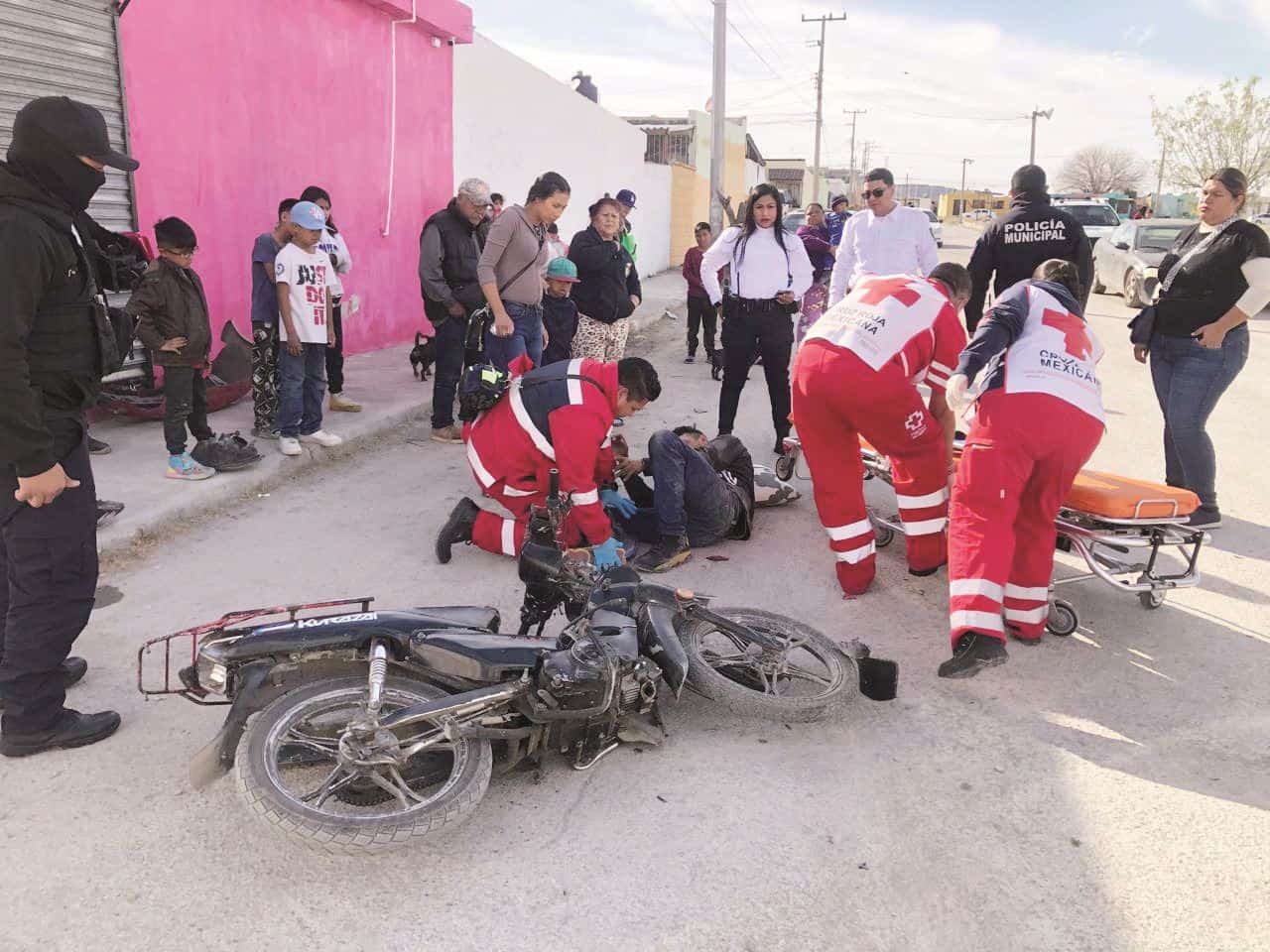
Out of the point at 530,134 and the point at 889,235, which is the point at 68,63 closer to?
the point at 889,235

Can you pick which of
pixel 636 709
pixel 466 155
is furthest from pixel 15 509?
pixel 466 155

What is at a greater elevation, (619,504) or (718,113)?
(718,113)

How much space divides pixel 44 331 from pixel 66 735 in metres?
1.27

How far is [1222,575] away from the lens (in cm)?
471

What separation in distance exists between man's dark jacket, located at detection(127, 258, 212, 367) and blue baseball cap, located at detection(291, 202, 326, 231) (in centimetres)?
76

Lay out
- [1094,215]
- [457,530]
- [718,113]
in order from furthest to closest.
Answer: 1. [1094,215]
2. [718,113]
3. [457,530]

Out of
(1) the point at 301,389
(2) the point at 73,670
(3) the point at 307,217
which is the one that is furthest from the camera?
(1) the point at 301,389

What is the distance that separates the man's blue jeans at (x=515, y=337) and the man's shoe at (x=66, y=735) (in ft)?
12.2

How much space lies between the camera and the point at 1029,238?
19.6 ft

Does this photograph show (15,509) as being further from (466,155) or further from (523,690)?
(466,155)

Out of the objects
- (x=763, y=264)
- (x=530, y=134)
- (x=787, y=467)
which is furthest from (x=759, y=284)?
(x=530, y=134)

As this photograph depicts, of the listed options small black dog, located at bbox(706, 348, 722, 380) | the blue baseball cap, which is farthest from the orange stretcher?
small black dog, located at bbox(706, 348, 722, 380)

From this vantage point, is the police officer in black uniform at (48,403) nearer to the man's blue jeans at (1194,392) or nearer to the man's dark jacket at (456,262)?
the man's dark jacket at (456,262)

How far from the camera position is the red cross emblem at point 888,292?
4.12 metres
